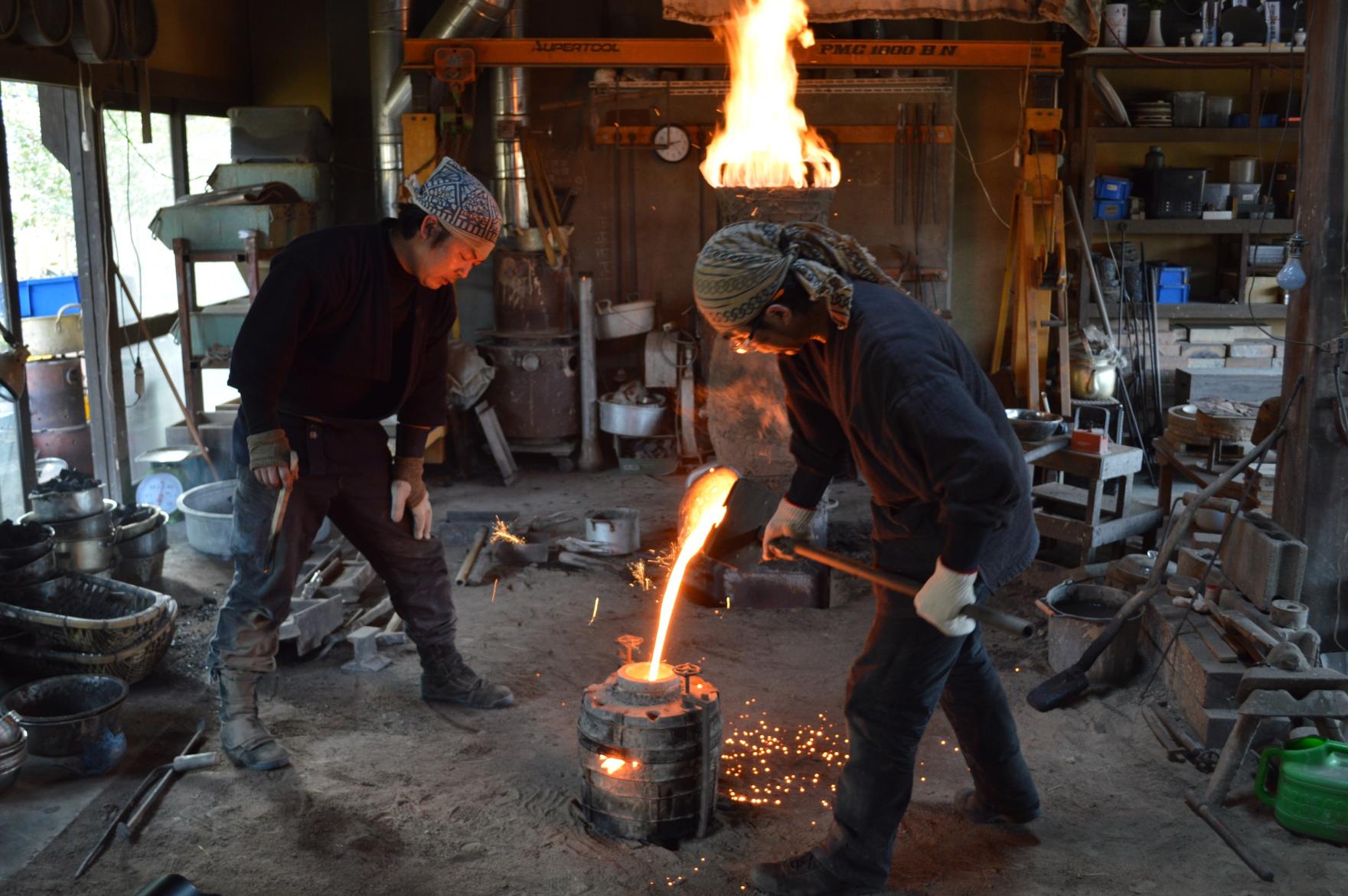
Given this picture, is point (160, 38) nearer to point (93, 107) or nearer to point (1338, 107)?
point (93, 107)

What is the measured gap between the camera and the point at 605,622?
5.96 m

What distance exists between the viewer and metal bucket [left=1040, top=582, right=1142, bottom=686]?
16.3ft

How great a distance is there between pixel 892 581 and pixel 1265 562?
2.43m

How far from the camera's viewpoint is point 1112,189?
359 inches

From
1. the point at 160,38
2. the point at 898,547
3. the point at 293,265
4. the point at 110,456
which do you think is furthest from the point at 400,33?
the point at 898,547

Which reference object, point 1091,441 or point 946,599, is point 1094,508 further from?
point 946,599

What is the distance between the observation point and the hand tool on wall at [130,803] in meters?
3.68

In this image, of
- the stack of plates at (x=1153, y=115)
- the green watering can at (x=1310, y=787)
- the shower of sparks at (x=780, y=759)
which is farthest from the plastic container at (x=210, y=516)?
the stack of plates at (x=1153, y=115)

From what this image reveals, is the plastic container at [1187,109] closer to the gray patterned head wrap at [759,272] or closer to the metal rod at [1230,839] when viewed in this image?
the metal rod at [1230,839]

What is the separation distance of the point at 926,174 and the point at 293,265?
633cm

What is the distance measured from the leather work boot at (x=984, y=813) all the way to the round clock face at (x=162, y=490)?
17.6ft

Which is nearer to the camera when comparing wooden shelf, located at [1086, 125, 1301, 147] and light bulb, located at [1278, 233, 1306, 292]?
light bulb, located at [1278, 233, 1306, 292]

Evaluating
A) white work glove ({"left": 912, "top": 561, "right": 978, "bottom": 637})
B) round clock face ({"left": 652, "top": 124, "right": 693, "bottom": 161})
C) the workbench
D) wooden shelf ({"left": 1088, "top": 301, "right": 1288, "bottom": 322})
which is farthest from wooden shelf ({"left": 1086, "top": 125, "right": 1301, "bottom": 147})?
white work glove ({"left": 912, "top": 561, "right": 978, "bottom": 637})

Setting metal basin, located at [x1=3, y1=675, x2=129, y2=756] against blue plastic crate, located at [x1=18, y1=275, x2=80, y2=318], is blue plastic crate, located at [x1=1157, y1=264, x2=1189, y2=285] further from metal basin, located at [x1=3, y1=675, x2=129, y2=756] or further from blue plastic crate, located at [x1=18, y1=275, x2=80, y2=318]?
metal basin, located at [x1=3, y1=675, x2=129, y2=756]
